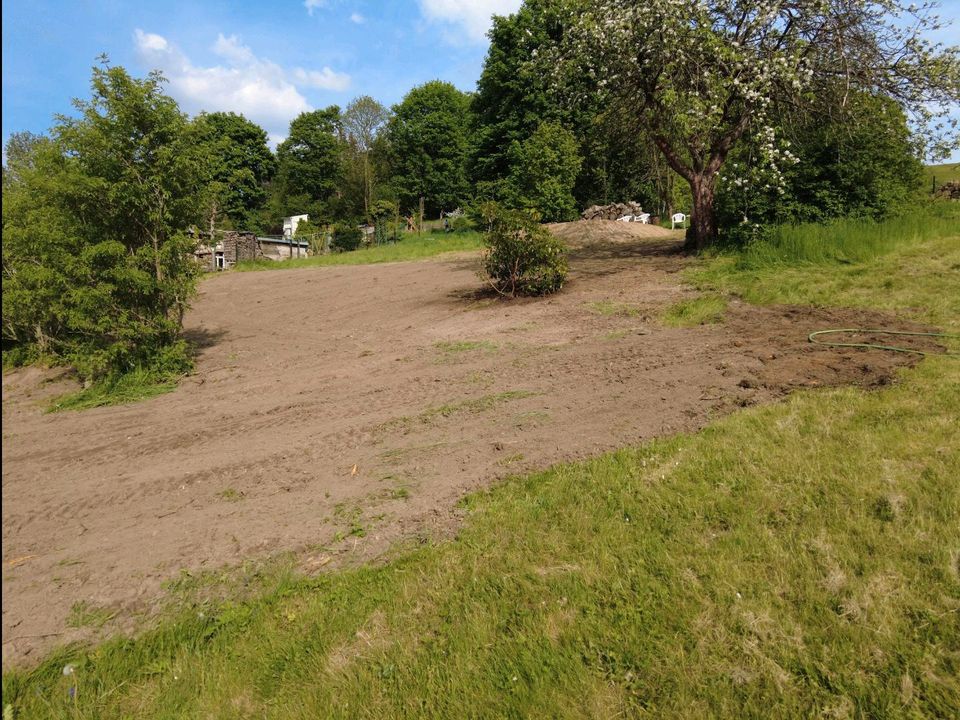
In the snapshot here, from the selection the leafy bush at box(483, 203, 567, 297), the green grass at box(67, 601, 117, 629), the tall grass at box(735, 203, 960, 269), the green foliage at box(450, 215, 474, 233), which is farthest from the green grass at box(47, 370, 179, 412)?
the green foliage at box(450, 215, 474, 233)

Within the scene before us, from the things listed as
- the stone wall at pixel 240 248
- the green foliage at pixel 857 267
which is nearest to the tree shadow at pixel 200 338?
the green foliage at pixel 857 267

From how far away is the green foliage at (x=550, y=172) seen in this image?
86.5ft

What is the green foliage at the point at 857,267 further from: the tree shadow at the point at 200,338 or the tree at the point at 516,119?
the tree at the point at 516,119

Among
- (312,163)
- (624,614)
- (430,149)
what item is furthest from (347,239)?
(624,614)

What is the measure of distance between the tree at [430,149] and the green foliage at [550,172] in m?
22.4

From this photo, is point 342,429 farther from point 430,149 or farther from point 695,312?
point 430,149

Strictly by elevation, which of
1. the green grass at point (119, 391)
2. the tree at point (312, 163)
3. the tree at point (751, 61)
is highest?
the tree at point (312, 163)

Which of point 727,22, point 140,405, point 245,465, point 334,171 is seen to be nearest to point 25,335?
point 140,405

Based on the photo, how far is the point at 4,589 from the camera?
3299mm

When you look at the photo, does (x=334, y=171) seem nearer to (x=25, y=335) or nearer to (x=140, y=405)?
(x=25, y=335)

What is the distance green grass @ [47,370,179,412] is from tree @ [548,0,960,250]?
959 cm

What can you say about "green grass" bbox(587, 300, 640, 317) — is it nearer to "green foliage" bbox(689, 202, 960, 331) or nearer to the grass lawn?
"green foliage" bbox(689, 202, 960, 331)

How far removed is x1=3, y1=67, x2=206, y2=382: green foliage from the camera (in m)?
7.33

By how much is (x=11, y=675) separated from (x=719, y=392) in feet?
16.6
